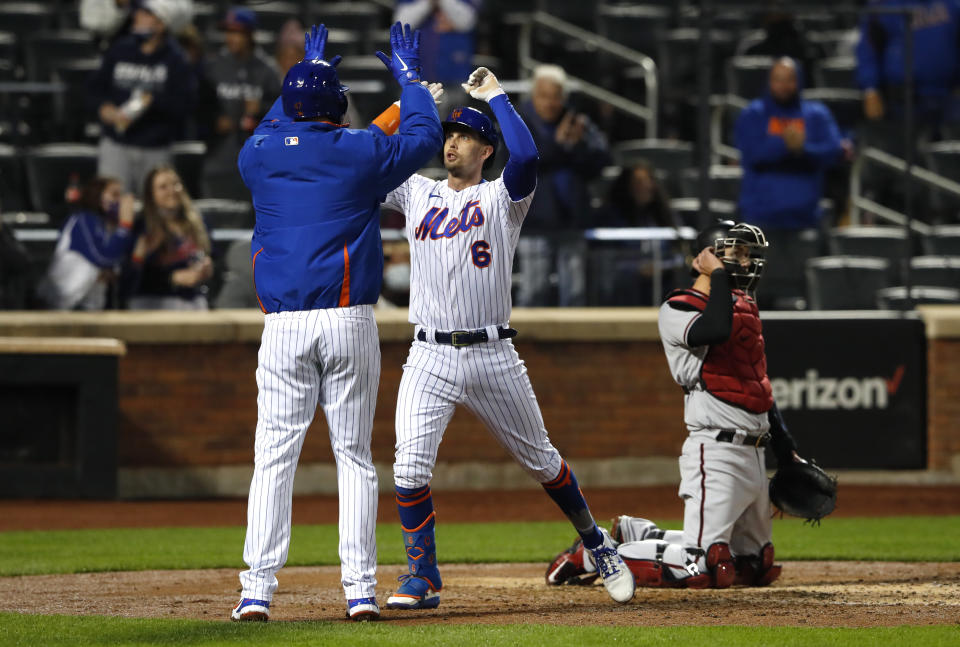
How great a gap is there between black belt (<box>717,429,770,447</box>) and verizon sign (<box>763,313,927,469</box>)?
15.4ft

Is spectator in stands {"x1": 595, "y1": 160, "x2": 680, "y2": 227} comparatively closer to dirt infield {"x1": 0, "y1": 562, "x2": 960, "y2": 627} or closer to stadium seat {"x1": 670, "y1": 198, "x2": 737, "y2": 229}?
stadium seat {"x1": 670, "y1": 198, "x2": 737, "y2": 229}

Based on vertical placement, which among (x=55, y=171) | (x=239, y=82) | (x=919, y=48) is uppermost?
(x=919, y=48)

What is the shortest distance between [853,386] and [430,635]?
22.6 feet

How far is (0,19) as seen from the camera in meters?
15.2

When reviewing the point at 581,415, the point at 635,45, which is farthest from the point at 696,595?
the point at 635,45

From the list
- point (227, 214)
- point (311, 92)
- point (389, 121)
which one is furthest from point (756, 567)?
point (227, 214)

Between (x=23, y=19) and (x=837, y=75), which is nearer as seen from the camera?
(x=837, y=75)

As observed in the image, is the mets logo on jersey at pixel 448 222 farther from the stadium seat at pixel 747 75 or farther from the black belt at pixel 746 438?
the stadium seat at pixel 747 75

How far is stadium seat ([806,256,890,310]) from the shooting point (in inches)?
452

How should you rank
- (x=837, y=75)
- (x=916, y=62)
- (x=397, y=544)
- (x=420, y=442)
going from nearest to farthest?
(x=420, y=442), (x=397, y=544), (x=916, y=62), (x=837, y=75)

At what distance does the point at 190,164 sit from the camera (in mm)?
12422

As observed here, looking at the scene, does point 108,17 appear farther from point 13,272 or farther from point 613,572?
point 613,572

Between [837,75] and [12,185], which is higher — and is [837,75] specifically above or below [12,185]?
above

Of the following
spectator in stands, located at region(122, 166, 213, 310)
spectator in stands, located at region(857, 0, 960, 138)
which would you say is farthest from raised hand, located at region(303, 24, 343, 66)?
spectator in stands, located at region(857, 0, 960, 138)
